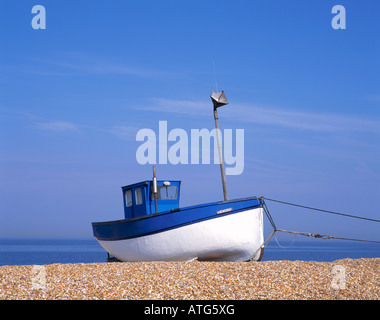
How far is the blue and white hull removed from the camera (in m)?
17.6

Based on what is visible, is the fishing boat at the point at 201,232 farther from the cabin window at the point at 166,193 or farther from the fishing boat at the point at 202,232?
the cabin window at the point at 166,193

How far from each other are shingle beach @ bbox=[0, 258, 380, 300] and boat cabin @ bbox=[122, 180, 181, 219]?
16.4 feet

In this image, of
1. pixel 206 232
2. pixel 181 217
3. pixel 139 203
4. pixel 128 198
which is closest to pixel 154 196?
pixel 139 203

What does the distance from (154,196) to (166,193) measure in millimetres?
615

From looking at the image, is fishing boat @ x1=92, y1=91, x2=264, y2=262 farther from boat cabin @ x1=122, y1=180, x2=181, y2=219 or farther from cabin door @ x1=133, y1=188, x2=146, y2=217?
cabin door @ x1=133, y1=188, x2=146, y2=217

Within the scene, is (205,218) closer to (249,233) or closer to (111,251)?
(249,233)

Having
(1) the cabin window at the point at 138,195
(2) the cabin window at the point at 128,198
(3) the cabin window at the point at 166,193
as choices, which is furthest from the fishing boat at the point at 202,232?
(2) the cabin window at the point at 128,198

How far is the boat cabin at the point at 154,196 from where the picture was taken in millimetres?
20453

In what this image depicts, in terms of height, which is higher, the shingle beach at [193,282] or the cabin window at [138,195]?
the cabin window at [138,195]

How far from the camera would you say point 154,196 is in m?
20.3

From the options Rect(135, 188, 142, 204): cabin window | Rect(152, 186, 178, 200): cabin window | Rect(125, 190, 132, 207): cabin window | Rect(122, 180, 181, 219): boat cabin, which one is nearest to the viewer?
Rect(122, 180, 181, 219): boat cabin

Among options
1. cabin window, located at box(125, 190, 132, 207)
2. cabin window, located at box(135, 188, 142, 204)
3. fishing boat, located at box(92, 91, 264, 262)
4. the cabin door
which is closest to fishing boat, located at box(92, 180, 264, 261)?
fishing boat, located at box(92, 91, 264, 262)
